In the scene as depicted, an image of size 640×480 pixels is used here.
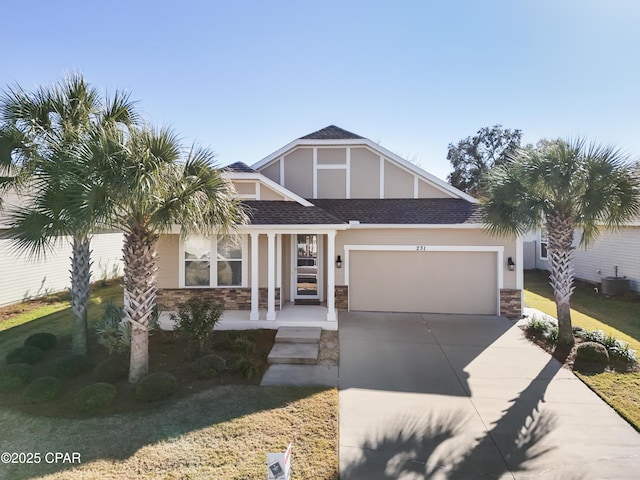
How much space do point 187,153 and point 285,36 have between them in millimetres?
6572

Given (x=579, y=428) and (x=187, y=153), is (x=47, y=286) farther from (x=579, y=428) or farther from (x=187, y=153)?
(x=579, y=428)

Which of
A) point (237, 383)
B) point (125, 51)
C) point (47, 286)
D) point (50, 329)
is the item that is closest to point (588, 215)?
point (237, 383)

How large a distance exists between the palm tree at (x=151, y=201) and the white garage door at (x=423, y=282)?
585cm

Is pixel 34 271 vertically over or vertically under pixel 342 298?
over

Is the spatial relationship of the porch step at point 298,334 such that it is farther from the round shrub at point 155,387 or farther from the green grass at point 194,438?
the round shrub at point 155,387

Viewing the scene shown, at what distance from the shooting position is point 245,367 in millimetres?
6402

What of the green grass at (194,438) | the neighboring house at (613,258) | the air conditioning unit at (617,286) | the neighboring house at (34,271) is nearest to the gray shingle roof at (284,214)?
the green grass at (194,438)

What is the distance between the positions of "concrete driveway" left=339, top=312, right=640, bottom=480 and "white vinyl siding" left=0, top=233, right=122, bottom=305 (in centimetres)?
1025

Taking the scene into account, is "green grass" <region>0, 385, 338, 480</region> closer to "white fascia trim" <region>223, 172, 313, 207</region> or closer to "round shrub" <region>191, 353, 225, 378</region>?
"round shrub" <region>191, 353, 225, 378</region>

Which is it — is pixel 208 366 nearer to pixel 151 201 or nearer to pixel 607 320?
pixel 151 201

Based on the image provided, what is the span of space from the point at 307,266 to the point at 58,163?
7908 mm

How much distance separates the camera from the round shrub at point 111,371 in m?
6.12

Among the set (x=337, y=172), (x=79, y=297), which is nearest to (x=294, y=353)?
(x=79, y=297)

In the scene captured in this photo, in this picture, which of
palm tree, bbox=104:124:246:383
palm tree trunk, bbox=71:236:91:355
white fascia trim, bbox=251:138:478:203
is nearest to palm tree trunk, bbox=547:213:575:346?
white fascia trim, bbox=251:138:478:203
